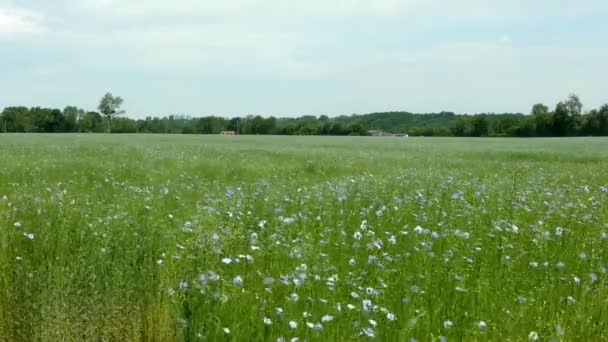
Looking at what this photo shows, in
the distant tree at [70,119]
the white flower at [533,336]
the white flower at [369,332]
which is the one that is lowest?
the white flower at [533,336]

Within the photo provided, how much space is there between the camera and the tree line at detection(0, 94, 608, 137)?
96250 mm

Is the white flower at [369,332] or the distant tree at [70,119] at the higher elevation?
the distant tree at [70,119]

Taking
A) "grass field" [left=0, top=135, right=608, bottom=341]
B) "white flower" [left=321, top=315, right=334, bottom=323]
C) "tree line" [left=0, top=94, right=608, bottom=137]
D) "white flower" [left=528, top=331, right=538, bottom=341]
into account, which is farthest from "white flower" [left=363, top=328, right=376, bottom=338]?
"tree line" [left=0, top=94, right=608, bottom=137]

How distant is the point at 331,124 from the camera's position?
417 feet

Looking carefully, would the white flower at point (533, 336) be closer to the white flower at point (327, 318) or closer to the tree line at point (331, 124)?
the white flower at point (327, 318)

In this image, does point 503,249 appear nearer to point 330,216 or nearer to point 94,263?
point 330,216

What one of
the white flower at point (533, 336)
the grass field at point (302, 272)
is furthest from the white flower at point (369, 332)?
the white flower at point (533, 336)

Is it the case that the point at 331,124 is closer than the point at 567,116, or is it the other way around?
the point at 567,116

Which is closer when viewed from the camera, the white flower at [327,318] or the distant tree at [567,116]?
the white flower at [327,318]

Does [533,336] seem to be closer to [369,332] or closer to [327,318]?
[369,332]

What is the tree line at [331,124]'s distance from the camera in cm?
9625

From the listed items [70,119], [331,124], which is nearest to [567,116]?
[331,124]

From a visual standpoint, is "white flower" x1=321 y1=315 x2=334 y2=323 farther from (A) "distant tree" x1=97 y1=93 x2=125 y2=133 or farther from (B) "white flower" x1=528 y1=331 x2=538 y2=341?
(A) "distant tree" x1=97 y1=93 x2=125 y2=133

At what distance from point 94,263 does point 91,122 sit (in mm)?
128643
